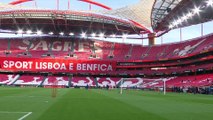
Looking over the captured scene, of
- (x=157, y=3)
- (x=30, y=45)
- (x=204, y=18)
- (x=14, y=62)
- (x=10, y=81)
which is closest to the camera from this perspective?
(x=157, y=3)

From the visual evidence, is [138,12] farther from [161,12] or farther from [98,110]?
[98,110]

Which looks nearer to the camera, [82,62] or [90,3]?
[90,3]

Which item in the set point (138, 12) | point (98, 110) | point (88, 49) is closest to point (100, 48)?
point (88, 49)

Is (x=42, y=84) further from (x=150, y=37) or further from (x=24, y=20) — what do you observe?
(x=150, y=37)

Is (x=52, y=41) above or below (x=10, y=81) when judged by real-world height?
above

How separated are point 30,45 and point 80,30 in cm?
1554

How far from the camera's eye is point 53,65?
285ft

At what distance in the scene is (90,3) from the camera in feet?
265

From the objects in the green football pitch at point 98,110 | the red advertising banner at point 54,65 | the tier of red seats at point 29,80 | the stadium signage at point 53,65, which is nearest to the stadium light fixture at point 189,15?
the red advertising banner at point 54,65

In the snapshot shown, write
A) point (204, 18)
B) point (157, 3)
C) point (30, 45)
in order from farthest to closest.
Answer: point (30, 45) → point (204, 18) → point (157, 3)

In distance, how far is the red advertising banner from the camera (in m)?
85.1

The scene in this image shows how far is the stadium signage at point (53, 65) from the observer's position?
85.1m

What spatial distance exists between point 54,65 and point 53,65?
28 centimetres

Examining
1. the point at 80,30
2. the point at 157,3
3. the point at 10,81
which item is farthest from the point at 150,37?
the point at 10,81
